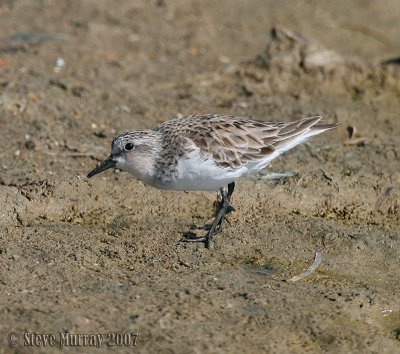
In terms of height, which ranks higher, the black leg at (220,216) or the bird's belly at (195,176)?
the bird's belly at (195,176)

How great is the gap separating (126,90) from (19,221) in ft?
11.0

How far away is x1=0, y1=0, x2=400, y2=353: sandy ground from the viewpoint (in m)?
5.97

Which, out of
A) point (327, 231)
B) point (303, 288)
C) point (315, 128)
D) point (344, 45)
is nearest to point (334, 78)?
point (344, 45)

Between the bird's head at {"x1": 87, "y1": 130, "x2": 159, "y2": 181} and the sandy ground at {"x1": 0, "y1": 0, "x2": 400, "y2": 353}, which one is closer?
the sandy ground at {"x1": 0, "y1": 0, "x2": 400, "y2": 353}

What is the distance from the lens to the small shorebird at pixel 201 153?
23.6 feet

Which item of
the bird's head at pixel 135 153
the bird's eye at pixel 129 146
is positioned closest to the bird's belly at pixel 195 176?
the bird's head at pixel 135 153

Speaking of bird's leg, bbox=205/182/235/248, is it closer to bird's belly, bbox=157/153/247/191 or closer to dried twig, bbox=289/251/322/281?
bird's belly, bbox=157/153/247/191

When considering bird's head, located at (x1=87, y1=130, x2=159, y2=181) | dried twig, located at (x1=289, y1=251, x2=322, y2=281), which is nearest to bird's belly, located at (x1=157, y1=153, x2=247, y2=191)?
bird's head, located at (x1=87, y1=130, x2=159, y2=181)

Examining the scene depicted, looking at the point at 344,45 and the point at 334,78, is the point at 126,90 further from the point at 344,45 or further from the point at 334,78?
the point at 344,45

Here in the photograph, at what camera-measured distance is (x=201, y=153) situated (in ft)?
23.8

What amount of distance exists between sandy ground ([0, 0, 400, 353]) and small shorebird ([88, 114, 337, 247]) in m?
0.44

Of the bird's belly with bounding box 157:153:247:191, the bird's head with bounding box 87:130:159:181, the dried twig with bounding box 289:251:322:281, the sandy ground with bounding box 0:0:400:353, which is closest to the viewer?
the sandy ground with bounding box 0:0:400:353

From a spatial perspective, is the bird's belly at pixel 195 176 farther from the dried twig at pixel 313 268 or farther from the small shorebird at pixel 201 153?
the dried twig at pixel 313 268

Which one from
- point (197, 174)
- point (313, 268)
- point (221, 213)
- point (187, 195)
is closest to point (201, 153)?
point (197, 174)
